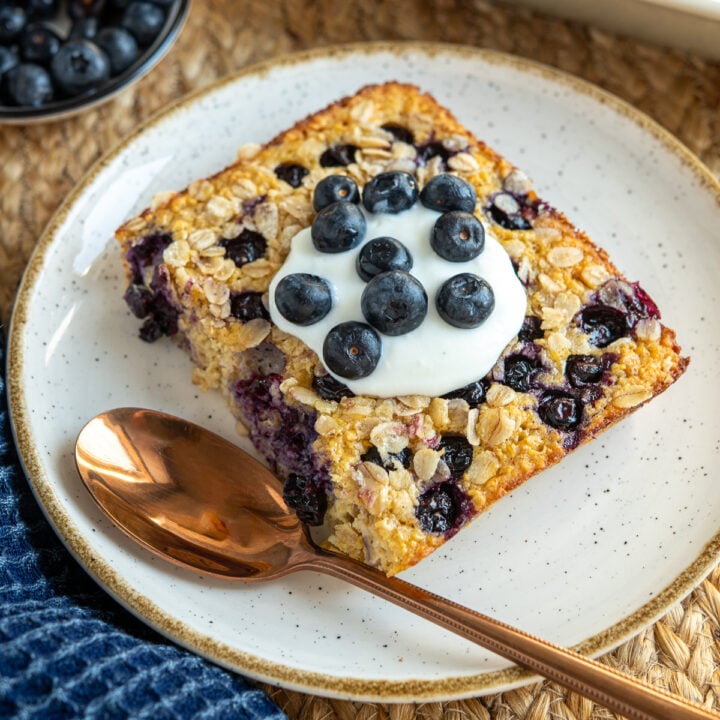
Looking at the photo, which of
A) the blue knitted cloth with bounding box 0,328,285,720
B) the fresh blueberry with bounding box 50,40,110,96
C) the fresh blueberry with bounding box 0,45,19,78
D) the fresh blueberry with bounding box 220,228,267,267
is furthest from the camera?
the fresh blueberry with bounding box 0,45,19,78

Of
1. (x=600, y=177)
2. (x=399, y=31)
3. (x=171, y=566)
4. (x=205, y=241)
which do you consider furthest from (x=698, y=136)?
(x=171, y=566)

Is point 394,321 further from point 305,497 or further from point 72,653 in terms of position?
point 72,653

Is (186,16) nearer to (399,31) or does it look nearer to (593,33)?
(399,31)

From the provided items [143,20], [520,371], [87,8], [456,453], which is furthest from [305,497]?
[87,8]

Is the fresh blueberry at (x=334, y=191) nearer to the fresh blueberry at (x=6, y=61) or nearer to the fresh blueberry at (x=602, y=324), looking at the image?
the fresh blueberry at (x=602, y=324)

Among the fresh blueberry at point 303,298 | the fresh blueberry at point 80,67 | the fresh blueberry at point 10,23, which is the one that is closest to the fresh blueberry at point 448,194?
the fresh blueberry at point 303,298

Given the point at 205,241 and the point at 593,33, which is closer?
the point at 205,241

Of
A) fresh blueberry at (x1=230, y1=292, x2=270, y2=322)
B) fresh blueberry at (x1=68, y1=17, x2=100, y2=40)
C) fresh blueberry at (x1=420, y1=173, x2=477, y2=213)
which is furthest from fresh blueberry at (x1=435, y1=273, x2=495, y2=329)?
fresh blueberry at (x1=68, y1=17, x2=100, y2=40)

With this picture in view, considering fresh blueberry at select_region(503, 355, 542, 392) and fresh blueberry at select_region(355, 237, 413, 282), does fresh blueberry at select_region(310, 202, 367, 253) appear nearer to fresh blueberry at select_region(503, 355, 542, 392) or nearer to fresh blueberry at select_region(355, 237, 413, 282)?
fresh blueberry at select_region(355, 237, 413, 282)
